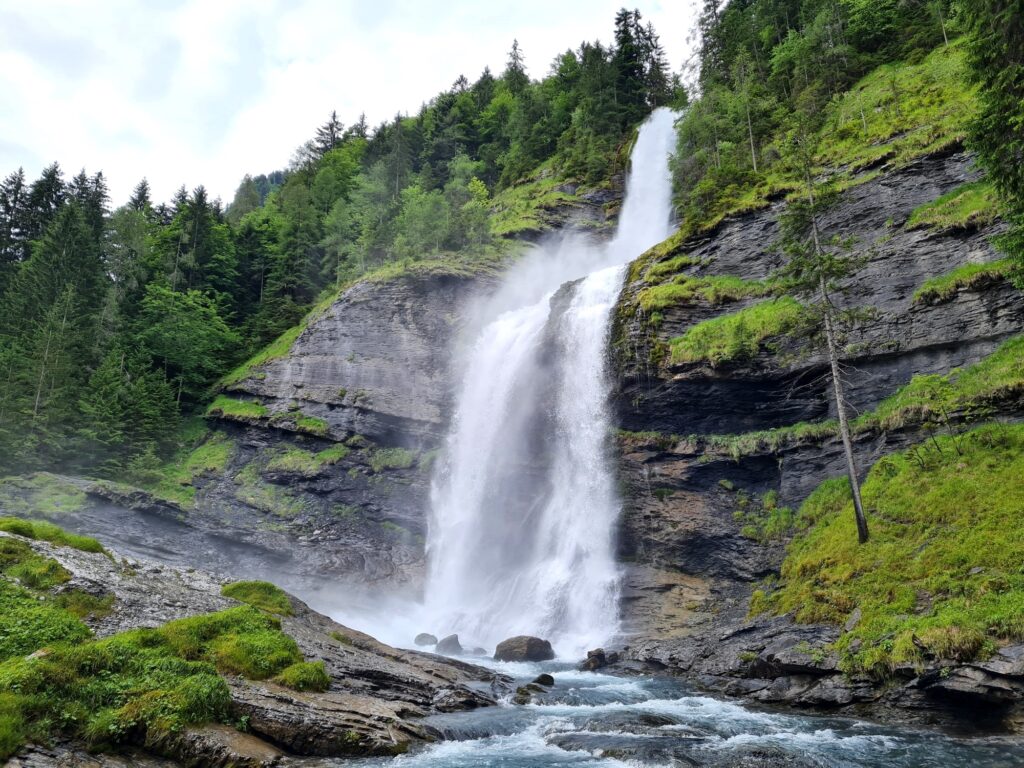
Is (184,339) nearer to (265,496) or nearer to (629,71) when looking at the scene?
(265,496)

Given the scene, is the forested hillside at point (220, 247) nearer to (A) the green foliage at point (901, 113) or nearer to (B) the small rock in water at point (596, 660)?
(A) the green foliage at point (901, 113)

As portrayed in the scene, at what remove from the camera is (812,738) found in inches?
471

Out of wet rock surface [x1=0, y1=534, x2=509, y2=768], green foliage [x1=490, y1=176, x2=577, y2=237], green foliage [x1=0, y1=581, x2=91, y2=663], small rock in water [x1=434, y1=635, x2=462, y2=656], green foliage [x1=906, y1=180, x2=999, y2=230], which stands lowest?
small rock in water [x1=434, y1=635, x2=462, y2=656]

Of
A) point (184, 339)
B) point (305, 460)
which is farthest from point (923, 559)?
point (184, 339)

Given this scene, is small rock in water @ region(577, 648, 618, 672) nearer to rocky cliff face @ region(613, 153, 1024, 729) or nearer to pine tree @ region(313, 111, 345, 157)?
rocky cliff face @ region(613, 153, 1024, 729)

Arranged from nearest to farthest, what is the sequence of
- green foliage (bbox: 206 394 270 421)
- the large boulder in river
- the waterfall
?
the large boulder in river → the waterfall → green foliage (bbox: 206 394 270 421)

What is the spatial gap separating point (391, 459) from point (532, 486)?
9901 millimetres

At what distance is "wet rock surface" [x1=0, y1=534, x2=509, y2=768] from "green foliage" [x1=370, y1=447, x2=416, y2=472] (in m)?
17.4

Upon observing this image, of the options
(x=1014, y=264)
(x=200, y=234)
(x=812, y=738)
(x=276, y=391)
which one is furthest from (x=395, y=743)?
(x=200, y=234)

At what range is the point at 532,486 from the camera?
33750 mm

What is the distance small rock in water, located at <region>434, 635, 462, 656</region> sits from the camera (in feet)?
82.1

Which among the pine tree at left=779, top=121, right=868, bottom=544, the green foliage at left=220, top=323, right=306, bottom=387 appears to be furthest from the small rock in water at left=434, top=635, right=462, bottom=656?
the green foliage at left=220, top=323, right=306, bottom=387

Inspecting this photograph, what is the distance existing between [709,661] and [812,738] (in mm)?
7675

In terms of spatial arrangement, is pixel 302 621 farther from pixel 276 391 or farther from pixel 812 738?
pixel 276 391
